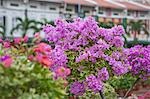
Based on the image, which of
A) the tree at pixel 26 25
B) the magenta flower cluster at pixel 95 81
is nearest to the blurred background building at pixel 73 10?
the tree at pixel 26 25

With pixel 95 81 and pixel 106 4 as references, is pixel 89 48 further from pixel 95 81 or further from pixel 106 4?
pixel 106 4

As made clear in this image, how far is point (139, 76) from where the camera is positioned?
7.39m

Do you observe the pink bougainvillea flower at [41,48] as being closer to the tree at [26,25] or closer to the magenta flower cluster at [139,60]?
the magenta flower cluster at [139,60]

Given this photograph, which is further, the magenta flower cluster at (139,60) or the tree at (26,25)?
the tree at (26,25)

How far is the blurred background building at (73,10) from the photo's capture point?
2134cm

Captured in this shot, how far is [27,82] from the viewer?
10.2 ft

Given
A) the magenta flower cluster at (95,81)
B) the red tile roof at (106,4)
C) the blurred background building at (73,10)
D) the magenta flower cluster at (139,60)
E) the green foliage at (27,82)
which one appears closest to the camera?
the green foliage at (27,82)

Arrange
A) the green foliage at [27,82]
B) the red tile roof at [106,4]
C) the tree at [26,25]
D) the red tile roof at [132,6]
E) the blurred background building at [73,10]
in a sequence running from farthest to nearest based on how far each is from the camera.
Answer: the red tile roof at [132,6] → the red tile roof at [106,4] → the blurred background building at [73,10] → the tree at [26,25] → the green foliage at [27,82]

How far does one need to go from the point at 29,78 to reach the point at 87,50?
300cm

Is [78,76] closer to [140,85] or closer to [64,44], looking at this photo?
[64,44]

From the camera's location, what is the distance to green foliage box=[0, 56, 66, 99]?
3.04 m

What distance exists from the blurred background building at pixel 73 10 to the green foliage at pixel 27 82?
44.1ft

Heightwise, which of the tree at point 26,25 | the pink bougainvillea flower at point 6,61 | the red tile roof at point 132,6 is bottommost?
the tree at point 26,25

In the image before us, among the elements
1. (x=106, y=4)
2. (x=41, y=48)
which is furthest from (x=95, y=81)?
(x=106, y=4)
